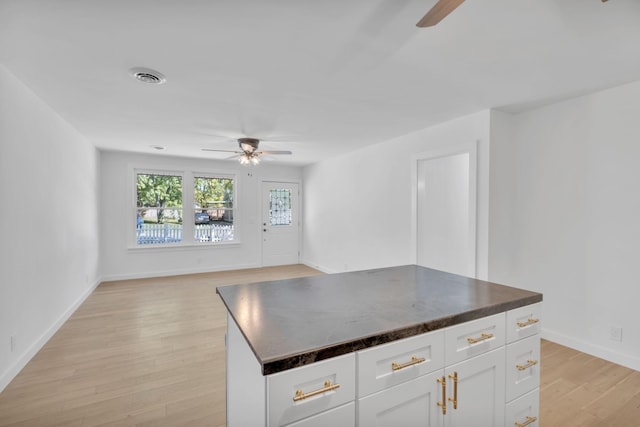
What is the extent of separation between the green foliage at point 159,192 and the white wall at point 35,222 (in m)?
1.68

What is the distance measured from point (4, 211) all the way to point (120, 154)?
375cm

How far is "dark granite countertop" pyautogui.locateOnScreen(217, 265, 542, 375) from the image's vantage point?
0.98 metres

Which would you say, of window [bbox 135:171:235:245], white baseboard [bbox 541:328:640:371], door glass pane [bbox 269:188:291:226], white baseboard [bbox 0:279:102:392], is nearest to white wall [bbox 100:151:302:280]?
window [bbox 135:171:235:245]

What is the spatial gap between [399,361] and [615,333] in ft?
9.02

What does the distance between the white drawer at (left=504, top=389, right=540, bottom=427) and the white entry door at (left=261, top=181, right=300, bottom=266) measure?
5.82 m

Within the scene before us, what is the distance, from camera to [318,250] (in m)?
6.54

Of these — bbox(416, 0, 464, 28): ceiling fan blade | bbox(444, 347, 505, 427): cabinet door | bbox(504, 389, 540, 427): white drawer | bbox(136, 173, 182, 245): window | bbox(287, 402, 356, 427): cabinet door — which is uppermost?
bbox(416, 0, 464, 28): ceiling fan blade

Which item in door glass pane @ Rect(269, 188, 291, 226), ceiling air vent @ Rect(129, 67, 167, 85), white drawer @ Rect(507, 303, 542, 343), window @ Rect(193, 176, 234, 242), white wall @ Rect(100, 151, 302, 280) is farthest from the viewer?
door glass pane @ Rect(269, 188, 291, 226)

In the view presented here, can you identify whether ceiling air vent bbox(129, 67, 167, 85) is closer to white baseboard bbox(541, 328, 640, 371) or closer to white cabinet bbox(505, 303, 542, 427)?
white cabinet bbox(505, 303, 542, 427)

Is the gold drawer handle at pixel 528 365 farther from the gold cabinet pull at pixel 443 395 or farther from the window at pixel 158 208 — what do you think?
the window at pixel 158 208

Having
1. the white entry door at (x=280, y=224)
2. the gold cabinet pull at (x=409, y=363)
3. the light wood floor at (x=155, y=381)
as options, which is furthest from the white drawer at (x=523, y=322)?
the white entry door at (x=280, y=224)

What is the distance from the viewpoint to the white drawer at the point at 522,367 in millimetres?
1465

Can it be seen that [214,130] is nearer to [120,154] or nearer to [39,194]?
[39,194]

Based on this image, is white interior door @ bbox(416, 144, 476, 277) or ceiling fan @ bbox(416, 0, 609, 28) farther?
white interior door @ bbox(416, 144, 476, 277)
